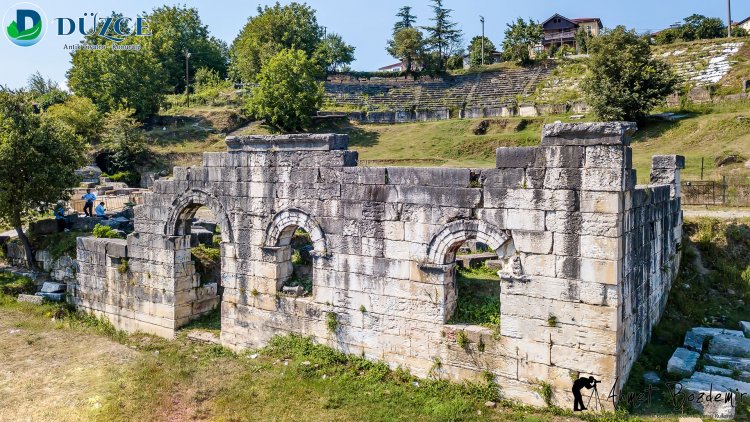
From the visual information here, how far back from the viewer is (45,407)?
9406 millimetres

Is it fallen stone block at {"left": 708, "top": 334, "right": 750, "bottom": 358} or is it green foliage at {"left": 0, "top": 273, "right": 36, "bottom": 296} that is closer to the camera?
fallen stone block at {"left": 708, "top": 334, "right": 750, "bottom": 358}

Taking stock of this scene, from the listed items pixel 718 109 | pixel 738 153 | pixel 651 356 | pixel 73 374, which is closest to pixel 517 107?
pixel 718 109

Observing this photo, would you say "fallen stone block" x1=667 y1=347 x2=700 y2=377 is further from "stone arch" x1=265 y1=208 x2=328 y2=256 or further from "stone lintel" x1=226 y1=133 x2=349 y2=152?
"stone lintel" x1=226 y1=133 x2=349 y2=152

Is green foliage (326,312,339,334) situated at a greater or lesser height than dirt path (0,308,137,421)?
greater

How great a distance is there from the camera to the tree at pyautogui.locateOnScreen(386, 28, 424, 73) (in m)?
53.3

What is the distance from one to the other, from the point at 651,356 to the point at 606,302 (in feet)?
9.86

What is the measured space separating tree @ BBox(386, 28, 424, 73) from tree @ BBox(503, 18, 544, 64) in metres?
9.02

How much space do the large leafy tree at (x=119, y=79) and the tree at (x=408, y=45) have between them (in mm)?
22757

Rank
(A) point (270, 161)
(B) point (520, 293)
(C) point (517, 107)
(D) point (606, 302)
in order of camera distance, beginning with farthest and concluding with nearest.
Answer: (C) point (517, 107), (A) point (270, 161), (B) point (520, 293), (D) point (606, 302)

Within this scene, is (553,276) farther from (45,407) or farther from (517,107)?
(517,107)

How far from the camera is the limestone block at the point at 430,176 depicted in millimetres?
9219

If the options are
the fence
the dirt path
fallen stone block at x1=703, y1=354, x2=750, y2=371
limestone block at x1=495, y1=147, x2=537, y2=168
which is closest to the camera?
limestone block at x1=495, y1=147, x2=537, y2=168

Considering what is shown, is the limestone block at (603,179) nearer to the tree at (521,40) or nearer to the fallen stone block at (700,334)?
the fallen stone block at (700,334)

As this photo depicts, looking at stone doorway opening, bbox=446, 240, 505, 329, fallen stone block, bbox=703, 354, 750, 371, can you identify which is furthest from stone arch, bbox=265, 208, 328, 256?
fallen stone block, bbox=703, 354, 750, 371
